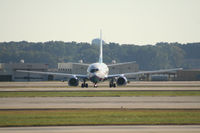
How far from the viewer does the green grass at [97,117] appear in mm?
31406

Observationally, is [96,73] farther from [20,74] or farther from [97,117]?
[20,74]

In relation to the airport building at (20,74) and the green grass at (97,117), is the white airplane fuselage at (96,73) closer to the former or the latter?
the green grass at (97,117)

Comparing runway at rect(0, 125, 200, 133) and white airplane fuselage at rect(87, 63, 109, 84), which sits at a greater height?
white airplane fuselage at rect(87, 63, 109, 84)

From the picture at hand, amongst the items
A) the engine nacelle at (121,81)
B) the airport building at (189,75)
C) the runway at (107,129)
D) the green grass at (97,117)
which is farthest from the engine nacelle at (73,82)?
the airport building at (189,75)

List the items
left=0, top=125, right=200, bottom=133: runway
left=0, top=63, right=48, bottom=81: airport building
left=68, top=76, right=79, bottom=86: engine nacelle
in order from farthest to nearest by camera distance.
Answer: left=0, top=63, right=48, bottom=81: airport building < left=68, top=76, right=79, bottom=86: engine nacelle < left=0, top=125, right=200, bottom=133: runway

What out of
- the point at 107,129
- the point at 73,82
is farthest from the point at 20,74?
the point at 107,129

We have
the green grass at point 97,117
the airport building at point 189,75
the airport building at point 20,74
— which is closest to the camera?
the green grass at point 97,117

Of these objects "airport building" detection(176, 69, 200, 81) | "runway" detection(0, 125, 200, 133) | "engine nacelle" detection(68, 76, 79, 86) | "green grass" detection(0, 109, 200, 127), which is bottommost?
"runway" detection(0, 125, 200, 133)

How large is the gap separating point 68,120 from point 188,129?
26.8 feet

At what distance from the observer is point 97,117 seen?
112 ft

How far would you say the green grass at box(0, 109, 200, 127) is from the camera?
31406mm

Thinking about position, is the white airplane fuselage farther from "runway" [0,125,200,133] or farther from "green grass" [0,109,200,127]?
"runway" [0,125,200,133]

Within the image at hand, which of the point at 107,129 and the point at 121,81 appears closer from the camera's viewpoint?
the point at 107,129

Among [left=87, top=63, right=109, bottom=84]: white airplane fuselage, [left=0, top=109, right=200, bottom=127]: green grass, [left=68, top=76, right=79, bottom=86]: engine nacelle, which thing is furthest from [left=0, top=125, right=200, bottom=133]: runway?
[left=68, top=76, right=79, bottom=86]: engine nacelle
